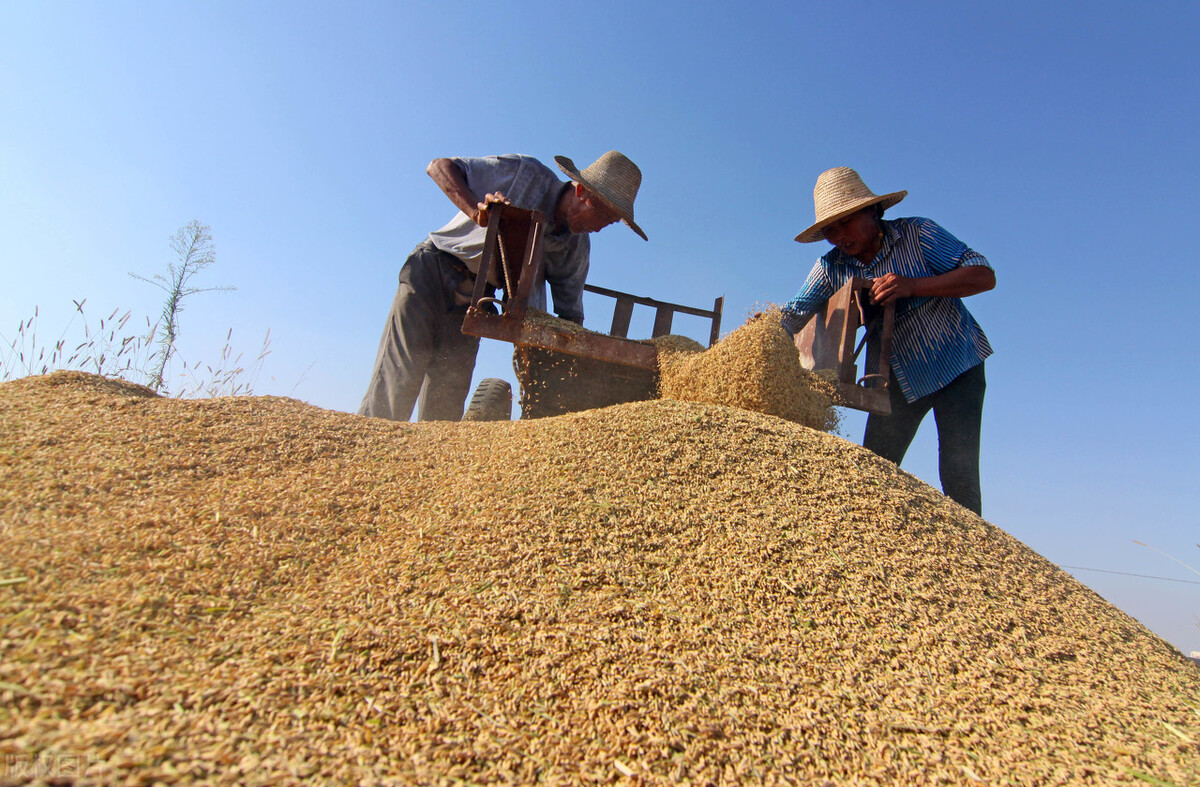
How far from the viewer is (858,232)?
3402 mm

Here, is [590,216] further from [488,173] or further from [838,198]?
[838,198]

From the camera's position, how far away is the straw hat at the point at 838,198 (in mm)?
3311

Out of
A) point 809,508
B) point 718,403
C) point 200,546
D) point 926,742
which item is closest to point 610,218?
point 718,403

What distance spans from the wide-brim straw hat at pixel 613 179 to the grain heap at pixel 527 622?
197 cm

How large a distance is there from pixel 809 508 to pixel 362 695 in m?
1.43

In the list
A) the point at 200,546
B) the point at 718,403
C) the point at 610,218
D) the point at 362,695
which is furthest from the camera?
the point at 610,218

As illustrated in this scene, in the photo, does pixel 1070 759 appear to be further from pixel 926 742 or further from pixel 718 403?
pixel 718 403

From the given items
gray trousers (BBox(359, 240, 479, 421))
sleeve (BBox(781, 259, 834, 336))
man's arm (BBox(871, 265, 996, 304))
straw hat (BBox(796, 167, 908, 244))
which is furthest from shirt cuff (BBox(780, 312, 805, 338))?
gray trousers (BBox(359, 240, 479, 421))

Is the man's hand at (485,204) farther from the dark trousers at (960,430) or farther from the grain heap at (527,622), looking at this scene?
the dark trousers at (960,430)

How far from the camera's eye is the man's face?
12.8ft

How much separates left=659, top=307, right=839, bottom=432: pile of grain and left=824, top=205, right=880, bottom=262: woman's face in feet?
2.33

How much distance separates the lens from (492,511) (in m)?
1.80

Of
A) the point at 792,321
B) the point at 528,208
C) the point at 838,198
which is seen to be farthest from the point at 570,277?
the point at 838,198

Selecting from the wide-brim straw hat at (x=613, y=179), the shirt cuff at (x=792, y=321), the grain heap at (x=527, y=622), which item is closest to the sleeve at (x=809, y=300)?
the shirt cuff at (x=792, y=321)
